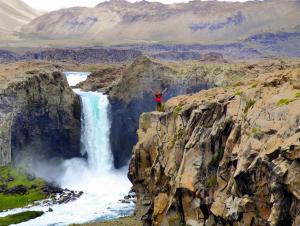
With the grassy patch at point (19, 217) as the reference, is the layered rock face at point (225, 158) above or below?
above

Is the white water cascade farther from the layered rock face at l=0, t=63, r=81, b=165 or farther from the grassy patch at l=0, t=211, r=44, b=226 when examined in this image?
the layered rock face at l=0, t=63, r=81, b=165

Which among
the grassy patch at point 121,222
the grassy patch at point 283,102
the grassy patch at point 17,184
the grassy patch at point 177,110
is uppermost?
the grassy patch at point 283,102

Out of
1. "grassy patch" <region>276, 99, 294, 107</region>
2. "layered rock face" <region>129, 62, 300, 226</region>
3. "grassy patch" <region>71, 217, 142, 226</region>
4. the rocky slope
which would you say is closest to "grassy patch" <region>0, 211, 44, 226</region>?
"grassy patch" <region>71, 217, 142, 226</region>

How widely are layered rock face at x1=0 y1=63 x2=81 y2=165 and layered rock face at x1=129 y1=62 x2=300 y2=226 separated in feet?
214

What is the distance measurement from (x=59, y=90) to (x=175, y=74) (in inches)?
1139

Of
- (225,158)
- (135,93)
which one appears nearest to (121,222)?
(225,158)

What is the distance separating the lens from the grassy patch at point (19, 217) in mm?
97556

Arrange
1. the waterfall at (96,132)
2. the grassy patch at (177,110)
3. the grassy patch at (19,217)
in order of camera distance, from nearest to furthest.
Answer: the grassy patch at (177,110)
the grassy patch at (19,217)
the waterfall at (96,132)

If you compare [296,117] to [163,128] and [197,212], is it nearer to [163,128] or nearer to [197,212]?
[197,212]

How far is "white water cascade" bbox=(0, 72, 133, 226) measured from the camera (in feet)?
318

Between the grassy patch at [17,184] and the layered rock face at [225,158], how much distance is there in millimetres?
47440

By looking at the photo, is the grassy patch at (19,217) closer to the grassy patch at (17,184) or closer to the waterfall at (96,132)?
the grassy patch at (17,184)

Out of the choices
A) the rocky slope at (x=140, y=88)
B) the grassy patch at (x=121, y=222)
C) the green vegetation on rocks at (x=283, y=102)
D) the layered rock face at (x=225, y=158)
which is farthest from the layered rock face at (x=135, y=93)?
the green vegetation on rocks at (x=283, y=102)

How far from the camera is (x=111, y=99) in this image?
455ft
